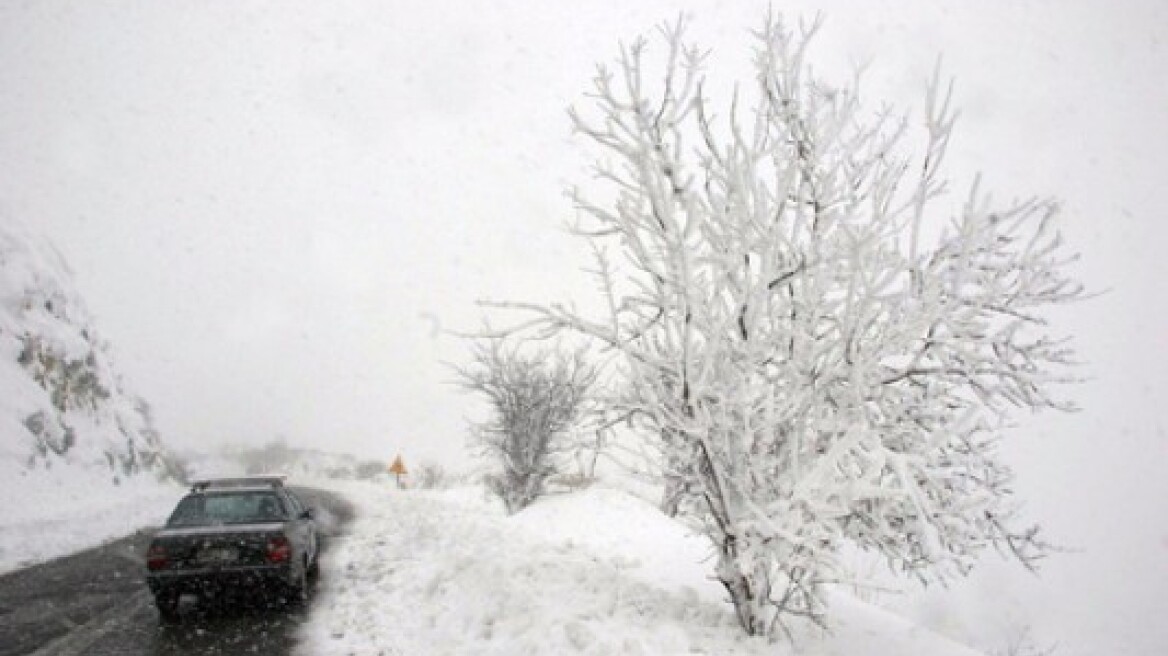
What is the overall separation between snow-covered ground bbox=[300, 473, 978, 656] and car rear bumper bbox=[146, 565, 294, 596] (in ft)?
2.10

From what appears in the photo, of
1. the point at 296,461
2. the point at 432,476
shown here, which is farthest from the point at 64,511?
the point at 296,461

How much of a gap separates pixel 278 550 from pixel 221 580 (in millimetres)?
599

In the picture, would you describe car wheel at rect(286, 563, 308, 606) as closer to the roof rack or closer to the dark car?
the dark car

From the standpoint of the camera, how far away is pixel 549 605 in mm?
7000

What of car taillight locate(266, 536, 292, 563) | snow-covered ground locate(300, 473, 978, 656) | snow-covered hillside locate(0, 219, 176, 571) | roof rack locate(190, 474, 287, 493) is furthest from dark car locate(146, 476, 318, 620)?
snow-covered hillside locate(0, 219, 176, 571)

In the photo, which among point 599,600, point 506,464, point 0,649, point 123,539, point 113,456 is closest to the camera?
point 0,649

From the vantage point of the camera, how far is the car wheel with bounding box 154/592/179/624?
25.0 ft

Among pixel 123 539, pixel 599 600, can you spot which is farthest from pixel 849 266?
pixel 123 539

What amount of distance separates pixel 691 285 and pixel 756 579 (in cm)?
251

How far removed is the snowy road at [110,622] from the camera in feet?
22.3

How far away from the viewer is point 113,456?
2611cm

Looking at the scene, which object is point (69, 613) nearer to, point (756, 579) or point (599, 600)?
point (599, 600)

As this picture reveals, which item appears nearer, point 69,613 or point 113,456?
point 69,613

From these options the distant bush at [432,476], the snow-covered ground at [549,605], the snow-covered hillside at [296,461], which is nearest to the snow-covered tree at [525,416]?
the snow-covered ground at [549,605]
